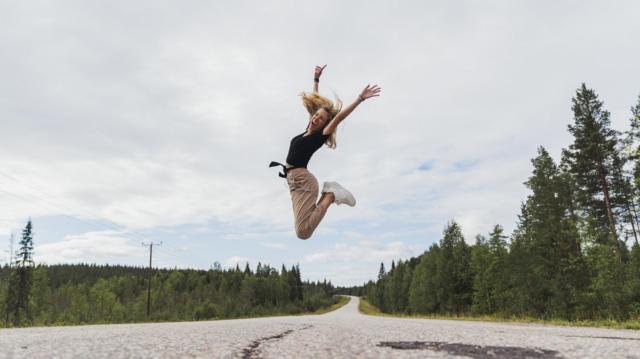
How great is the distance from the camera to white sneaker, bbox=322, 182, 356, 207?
259 inches

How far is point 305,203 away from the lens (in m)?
6.33

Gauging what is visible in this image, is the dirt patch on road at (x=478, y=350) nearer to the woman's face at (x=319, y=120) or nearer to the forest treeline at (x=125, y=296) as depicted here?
the woman's face at (x=319, y=120)

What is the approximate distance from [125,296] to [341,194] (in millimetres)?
114889

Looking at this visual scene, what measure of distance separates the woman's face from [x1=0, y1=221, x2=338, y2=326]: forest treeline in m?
42.7

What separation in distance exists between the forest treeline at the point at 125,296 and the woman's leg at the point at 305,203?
138 ft

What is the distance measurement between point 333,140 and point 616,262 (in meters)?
22.5

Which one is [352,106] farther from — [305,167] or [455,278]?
[455,278]

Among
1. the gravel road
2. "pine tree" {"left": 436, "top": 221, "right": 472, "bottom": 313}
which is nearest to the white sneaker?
the gravel road

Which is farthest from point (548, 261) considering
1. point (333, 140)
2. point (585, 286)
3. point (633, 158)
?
point (333, 140)

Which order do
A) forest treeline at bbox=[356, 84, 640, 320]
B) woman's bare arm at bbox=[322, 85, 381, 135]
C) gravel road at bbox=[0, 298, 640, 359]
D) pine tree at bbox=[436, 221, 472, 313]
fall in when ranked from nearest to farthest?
gravel road at bbox=[0, 298, 640, 359] < woman's bare arm at bbox=[322, 85, 381, 135] < forest treeline at bbox=[356, 84, 640, 320] < pine tree at bbox=[436, 221, 472, 313]

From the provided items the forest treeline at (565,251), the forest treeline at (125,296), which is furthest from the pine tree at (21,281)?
the forest treeline at (565,251)

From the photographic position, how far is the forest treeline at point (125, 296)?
1966 inches

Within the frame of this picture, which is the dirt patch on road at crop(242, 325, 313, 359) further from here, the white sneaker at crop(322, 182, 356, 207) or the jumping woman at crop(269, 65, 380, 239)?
the white sneaker at crop(322, 182, 356, 207)

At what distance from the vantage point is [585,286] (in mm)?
24578
